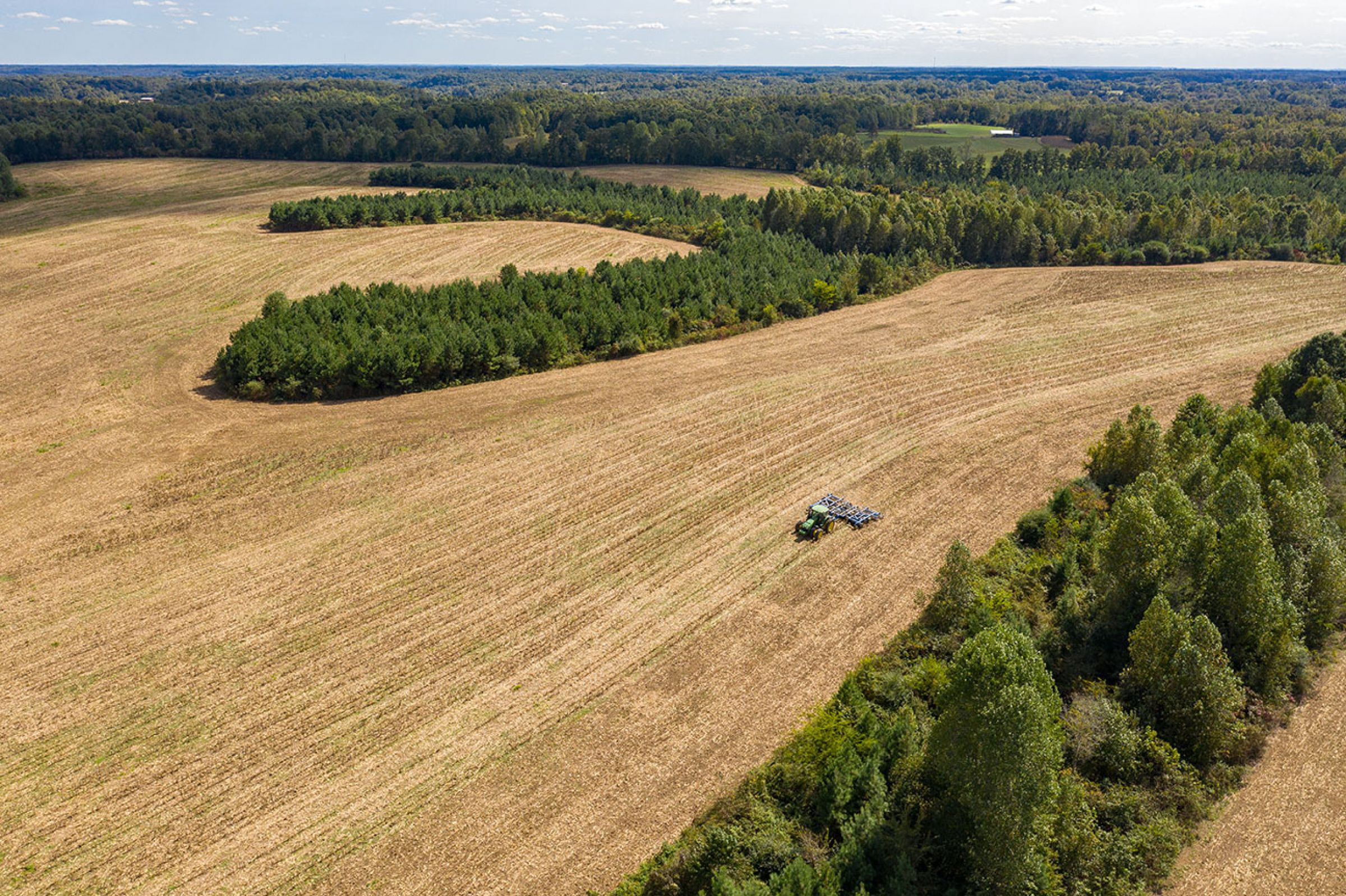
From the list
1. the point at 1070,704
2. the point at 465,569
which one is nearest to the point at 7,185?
the point at 465,569

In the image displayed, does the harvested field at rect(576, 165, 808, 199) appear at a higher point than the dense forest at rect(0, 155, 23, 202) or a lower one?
lower

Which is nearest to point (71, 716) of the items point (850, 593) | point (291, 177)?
point (850, 593)

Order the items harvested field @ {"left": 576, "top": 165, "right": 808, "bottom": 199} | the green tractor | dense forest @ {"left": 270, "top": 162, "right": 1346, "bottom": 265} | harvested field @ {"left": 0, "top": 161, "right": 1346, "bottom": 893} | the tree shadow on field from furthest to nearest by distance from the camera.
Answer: harvested field @ {"left": 576, "top": 165, "right": 808, "bottom": 199} < dense forest @ {"left": 270, "top": 162, "right": 1346, "bottom": 265} < the tree shadow on field < the green tractor < harvested field @ {"left": 0, "top": 161, "right": 1346, "bottom": 893}

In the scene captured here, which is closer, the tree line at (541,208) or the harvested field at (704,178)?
the tree line at (541,208)

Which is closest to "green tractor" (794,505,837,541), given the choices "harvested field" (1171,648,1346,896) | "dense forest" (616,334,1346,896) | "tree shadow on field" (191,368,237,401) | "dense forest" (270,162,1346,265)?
"dense forest" (616,334,1346,896)

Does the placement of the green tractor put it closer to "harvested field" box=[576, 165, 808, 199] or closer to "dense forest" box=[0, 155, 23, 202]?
"harvested field" box=[576, 165, 808, 199]

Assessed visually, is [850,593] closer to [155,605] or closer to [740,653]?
[740,653]

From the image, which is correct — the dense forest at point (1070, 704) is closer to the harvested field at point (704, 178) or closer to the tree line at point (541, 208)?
the tree line at point (541, 208)

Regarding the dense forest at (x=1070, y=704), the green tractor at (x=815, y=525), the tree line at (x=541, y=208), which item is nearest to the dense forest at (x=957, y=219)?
the tree line at (x=541, y=208)

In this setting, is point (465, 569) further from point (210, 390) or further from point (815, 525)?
point (210, 390)
